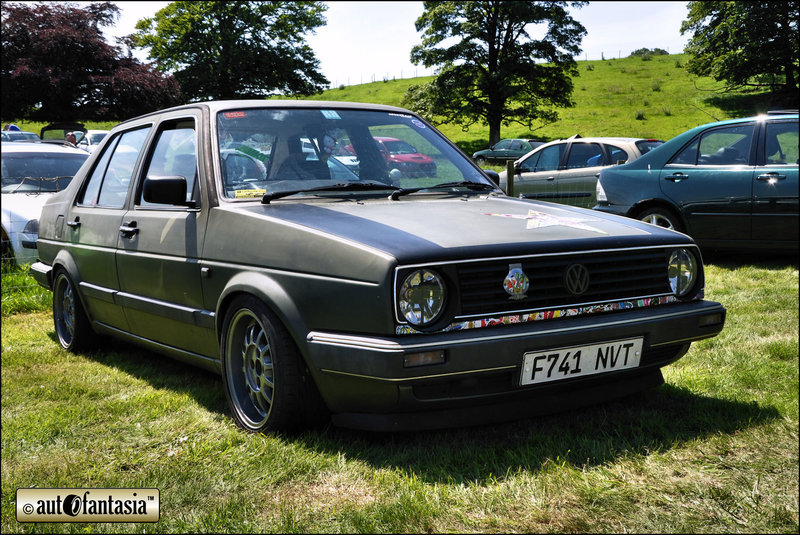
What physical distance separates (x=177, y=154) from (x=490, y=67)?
118 ft

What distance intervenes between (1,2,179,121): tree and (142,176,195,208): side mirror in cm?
4065

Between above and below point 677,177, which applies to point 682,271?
below

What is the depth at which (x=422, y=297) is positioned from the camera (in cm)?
302

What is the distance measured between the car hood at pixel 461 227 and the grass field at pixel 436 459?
0.82 meters

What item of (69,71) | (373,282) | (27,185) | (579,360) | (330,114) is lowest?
(579,360)

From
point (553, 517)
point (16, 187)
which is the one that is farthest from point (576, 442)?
point (16, 187)

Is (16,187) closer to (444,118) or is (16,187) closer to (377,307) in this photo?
(377,307)

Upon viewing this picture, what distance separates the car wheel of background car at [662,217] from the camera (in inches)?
326

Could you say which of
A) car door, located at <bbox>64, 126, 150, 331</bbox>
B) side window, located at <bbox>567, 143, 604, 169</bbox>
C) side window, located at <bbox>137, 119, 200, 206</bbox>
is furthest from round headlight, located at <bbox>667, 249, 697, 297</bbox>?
side window, located at <bbox>567, 143, 604, 169</bbox>

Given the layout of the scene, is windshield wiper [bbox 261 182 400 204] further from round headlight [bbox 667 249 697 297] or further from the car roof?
the car roof

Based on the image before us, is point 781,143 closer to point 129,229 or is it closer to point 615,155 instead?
Answer: point 615,155

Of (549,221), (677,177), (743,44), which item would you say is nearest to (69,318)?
(549,221)

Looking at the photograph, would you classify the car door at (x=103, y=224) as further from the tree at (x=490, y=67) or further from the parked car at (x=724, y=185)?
the tree at (x=490, y=67)

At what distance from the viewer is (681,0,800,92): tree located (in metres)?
16.7
